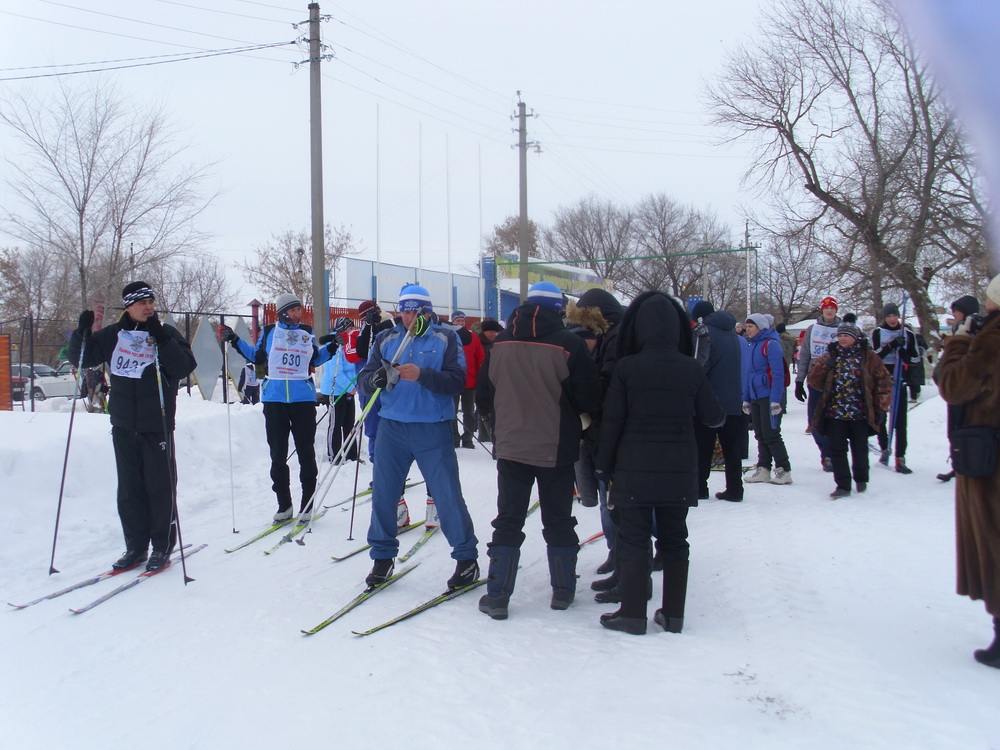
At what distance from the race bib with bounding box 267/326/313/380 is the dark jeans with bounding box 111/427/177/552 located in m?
1.28

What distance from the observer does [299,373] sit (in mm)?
6457

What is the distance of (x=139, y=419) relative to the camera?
5.22 m

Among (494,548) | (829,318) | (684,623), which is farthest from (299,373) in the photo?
(829,318)

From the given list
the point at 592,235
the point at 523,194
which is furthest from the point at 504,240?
the point at 523,194

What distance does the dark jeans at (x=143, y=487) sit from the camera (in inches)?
206

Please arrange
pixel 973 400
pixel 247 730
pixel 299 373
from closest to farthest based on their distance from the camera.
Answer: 1. pixel 247 730
2. pixel 973 400
3. pixel 299 373

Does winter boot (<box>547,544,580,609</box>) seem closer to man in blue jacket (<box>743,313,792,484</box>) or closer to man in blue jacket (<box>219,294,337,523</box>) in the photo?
man in blue jacket (<box>219,294,337,523</box>)

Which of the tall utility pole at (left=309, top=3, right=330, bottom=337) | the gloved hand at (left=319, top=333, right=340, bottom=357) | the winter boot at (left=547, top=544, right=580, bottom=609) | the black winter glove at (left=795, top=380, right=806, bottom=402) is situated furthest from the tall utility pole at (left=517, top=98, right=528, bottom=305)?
the winter boot at (left=547, top=544, right=580, bottom=609)

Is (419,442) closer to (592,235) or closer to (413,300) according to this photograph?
(413,300)

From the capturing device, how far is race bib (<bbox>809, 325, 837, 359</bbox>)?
886cm

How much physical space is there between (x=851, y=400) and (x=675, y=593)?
3.99 meters

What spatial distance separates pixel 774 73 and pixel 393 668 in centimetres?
2267

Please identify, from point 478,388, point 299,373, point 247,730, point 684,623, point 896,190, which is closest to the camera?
point 247,730

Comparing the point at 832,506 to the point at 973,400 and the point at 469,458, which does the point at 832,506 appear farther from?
the point at 469,458
